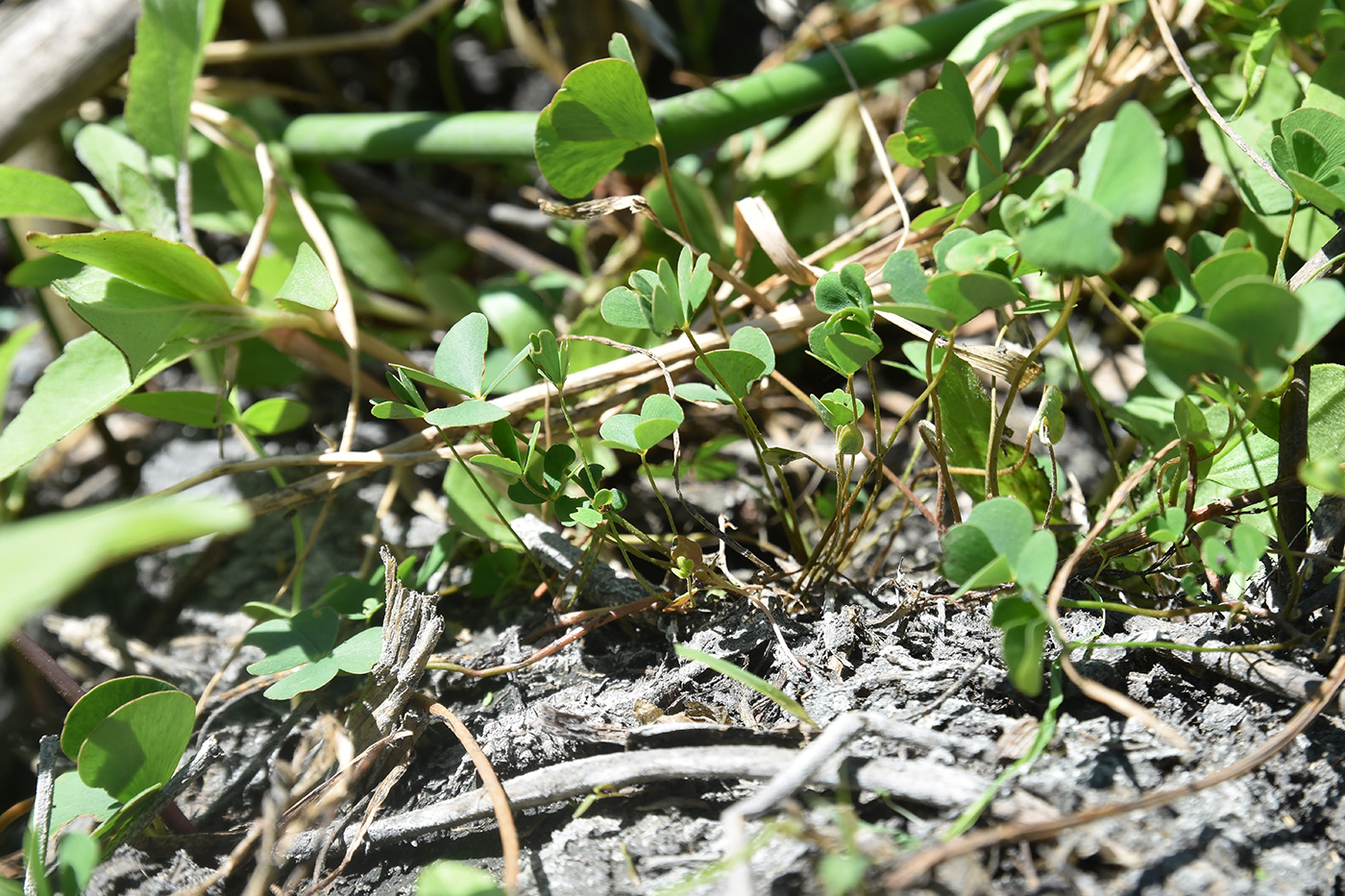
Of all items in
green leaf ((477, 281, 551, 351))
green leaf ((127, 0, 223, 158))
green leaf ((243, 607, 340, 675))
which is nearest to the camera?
green leaf ((243, 607, 340, 675))

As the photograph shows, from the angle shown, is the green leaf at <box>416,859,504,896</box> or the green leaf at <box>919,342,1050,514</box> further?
the green leaf at <box>919,342,1050,514</box>

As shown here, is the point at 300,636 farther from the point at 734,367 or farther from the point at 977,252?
the point at 977,252

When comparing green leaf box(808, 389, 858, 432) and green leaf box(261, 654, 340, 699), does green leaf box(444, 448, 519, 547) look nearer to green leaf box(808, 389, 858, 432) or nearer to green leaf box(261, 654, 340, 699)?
green leaf box(261, 654, 340, 699)

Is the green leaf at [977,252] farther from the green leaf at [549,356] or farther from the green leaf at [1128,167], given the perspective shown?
the green leaf at [549,356]

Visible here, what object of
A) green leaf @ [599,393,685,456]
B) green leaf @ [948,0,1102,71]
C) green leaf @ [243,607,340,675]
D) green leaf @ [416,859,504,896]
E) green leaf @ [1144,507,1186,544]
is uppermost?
green leaf @ [948,0,1102,71]

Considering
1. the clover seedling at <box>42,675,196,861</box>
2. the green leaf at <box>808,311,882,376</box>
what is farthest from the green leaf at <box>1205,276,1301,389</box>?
the clover seedling at <box>42,675,196,861</box>

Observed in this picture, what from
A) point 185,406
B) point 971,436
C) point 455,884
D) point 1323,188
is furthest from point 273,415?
point 1323,188

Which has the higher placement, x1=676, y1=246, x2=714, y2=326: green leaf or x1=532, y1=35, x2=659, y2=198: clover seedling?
x1=532, y1=35, x2=659, y2=198: clover seedling

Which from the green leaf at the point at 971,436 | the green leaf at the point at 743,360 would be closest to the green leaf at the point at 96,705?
the green leaf at the point at 743,360
